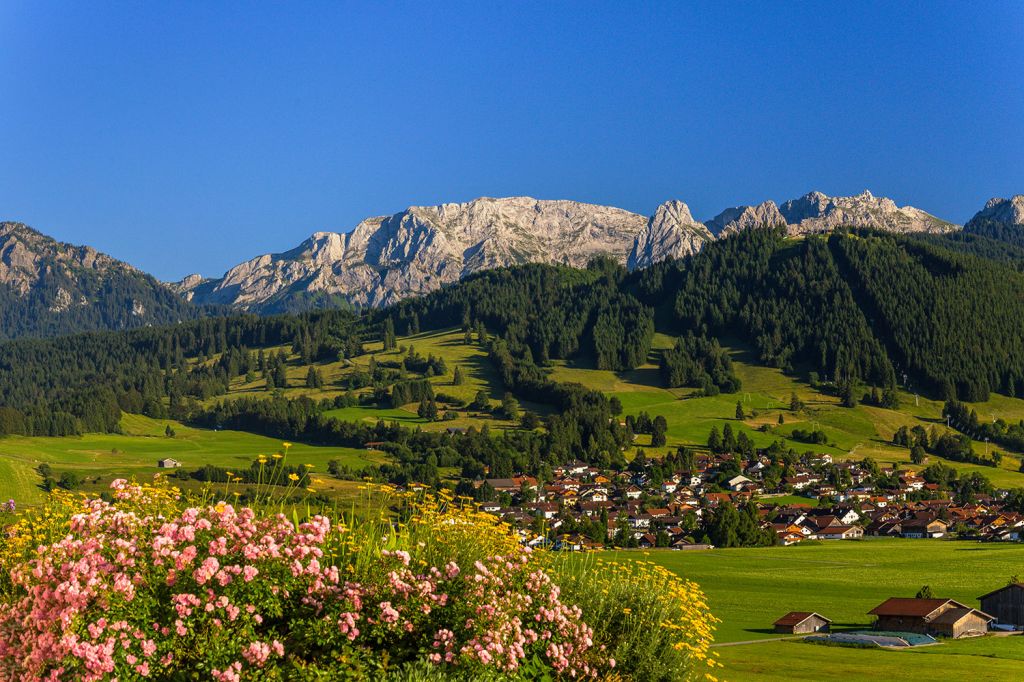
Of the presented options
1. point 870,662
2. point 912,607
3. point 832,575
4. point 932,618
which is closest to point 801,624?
point 912,607

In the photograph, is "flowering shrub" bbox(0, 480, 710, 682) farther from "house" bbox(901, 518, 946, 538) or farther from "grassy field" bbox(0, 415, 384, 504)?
"grassy field" bbox(0, 415, 384, 504)

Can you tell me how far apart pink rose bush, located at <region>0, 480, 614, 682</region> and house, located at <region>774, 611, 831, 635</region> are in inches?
1932

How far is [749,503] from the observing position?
139625 mm

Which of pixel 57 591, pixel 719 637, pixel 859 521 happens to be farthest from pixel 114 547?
pixel 859 521

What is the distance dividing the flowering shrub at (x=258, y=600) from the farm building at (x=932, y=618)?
52644 millimetres

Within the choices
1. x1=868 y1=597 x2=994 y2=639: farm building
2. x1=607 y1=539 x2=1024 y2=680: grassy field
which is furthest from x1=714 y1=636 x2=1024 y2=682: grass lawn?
x1=868 y1=597 x2=994 y2=639: farm building

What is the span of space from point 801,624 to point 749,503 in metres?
77.1

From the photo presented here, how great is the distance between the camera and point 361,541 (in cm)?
1830

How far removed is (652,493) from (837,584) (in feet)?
259

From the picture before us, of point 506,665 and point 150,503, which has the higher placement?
point 150,503

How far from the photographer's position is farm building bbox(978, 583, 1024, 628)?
68562mm

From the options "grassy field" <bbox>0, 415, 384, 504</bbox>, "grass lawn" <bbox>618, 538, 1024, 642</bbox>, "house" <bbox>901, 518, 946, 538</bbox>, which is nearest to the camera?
"grass lawn" <bbox>618, 538, 1024, 642</bbox>

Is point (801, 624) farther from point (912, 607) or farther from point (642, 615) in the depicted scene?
point (642, 615)

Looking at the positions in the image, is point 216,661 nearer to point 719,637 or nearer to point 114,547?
point 114,547
